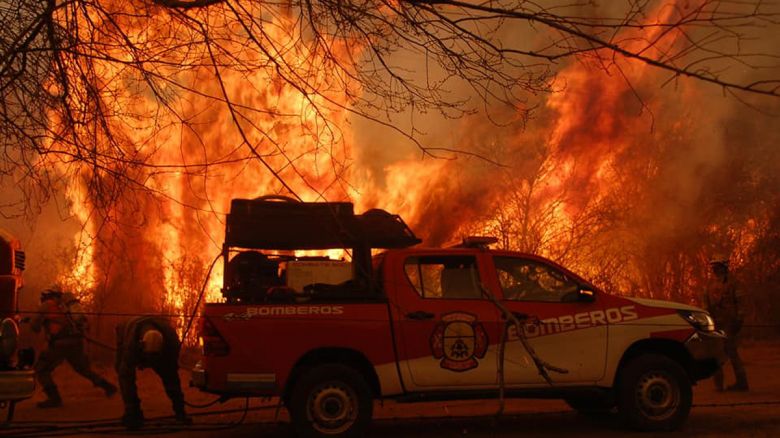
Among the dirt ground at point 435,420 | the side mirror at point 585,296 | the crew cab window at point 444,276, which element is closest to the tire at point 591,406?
the dirt ground at point 435,420

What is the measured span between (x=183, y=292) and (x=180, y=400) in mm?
13387

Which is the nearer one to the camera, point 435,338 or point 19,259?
point 435,338

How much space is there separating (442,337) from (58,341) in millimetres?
5611

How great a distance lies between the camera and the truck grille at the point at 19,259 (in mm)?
7091

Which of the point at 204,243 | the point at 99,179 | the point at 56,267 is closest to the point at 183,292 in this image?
the point at 204,243

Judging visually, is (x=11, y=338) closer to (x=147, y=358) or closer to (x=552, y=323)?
(x=147, y=358)

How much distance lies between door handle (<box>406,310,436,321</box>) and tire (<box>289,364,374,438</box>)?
70 cm

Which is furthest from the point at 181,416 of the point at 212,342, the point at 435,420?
the point at 435,420

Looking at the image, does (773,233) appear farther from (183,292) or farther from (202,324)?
(202,324)

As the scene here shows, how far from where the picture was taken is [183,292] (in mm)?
20922

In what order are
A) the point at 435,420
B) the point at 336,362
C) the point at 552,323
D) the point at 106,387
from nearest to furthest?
the point at 336,362, the point at 552,323, the point at 435,420, the point at 106,387

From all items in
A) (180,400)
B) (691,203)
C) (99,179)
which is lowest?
(180,400)

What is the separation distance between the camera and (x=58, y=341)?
32.1ft

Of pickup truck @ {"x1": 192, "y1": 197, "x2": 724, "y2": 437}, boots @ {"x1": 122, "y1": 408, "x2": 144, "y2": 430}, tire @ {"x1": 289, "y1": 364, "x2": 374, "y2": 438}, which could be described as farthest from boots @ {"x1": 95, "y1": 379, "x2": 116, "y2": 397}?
tire @ {"x1": 289, "y1": 364, "x2": 374, "y2": 438}
